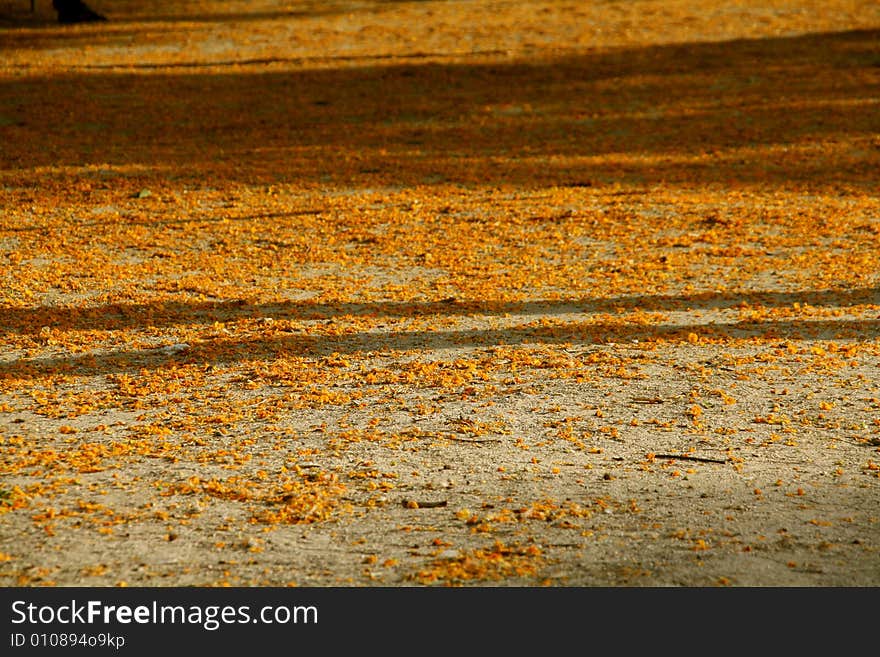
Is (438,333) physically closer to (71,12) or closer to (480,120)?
(480,120)

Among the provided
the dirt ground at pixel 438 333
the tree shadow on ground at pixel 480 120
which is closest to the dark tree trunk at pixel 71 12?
the tree shadow on ground at pixel 480 120

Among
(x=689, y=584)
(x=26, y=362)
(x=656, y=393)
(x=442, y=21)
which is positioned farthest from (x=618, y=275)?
(x=442, y=21)

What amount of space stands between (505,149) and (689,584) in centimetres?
1142

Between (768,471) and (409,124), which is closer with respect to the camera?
(768,471)

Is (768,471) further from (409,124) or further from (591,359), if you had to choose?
(409,124)

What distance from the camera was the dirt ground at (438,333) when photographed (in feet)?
13.4

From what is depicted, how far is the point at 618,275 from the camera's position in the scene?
8812mm

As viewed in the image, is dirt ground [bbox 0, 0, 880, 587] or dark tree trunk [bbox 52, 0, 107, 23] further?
dark tree trunk [bbox 52, 0, 107, 23]

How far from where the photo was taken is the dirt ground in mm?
4094

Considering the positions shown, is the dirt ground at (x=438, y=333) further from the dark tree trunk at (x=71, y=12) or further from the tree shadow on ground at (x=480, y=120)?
the dark tree trunk at (x=71, y=12)

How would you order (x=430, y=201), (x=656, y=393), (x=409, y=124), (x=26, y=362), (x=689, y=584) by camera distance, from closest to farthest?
(x=689, y=584) → (x=656, y=393) → (x=26, y=362) → (x=430, y=201) → (x=409, y=124)

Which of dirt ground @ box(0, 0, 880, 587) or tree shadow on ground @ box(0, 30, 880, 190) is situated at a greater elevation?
tree shadow on ground @ box(0, 30, 880, 190)

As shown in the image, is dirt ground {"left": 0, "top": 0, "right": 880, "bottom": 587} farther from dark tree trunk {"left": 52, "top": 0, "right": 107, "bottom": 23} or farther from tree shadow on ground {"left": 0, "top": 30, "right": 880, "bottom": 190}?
dark tree trunk {"left": 52, "top": 0, "right": 107, "bottom": 23}

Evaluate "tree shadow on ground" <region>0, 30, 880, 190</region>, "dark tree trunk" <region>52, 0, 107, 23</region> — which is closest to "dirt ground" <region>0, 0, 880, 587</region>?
"tree shadow on ground" <region>0, 30, 880, 190</region>
